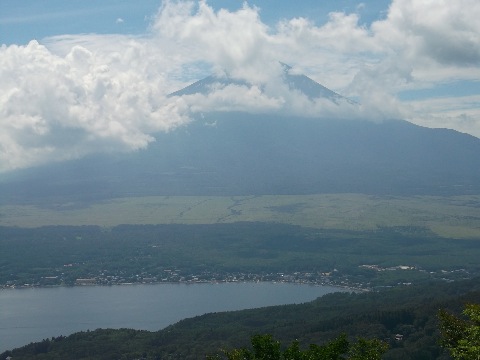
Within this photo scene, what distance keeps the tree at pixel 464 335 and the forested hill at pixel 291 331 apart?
12.8 meters

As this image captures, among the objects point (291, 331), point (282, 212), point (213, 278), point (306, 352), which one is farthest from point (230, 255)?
point (306, 352)

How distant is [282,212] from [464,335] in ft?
228

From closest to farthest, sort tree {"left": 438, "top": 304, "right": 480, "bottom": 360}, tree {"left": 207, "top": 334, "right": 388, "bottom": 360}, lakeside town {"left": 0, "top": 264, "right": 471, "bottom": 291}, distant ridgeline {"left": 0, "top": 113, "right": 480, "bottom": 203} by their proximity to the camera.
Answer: tree {"left": 438, "top": 304, "right": 480, "bottom": 360}
tree {"left": 207, "top": 334, "right": 388, "bottom": 360}
lakeside town {"left": 0, "top": 264, "right": 471, "bottom": 291}
distant ridgeline {"left": 0, "top": 113, "right": 480, "bottom": 203}

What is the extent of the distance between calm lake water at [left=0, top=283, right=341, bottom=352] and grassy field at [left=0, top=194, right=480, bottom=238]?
22289 millimetres

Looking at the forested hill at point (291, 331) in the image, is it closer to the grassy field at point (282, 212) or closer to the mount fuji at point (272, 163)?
the grassy field at point (282, 212)

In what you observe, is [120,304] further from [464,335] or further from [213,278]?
[464,335]

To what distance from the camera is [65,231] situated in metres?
74.4

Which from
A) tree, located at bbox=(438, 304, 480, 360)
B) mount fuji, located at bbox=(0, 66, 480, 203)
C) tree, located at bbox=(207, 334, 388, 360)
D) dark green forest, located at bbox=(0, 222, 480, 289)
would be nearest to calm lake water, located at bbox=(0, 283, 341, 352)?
dark green forest, located at bbox=(0, 222, 480, 289)

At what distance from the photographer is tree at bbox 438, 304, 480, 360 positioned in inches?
417

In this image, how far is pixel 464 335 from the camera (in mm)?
12406

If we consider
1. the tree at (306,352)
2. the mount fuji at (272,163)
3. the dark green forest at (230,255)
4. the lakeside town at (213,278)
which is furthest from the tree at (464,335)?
the mount fuji at (272,163)

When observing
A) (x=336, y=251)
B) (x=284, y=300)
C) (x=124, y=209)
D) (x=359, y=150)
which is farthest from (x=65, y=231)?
(x=359, y=150)

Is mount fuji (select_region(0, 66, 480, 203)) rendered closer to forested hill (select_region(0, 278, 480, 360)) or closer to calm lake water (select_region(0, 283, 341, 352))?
calm lake water (select_region(0, 283, 341, 352))

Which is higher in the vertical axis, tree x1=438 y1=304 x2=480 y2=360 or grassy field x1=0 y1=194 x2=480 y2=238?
grassy field x1=0 y1=194 x2=480 y2=238
